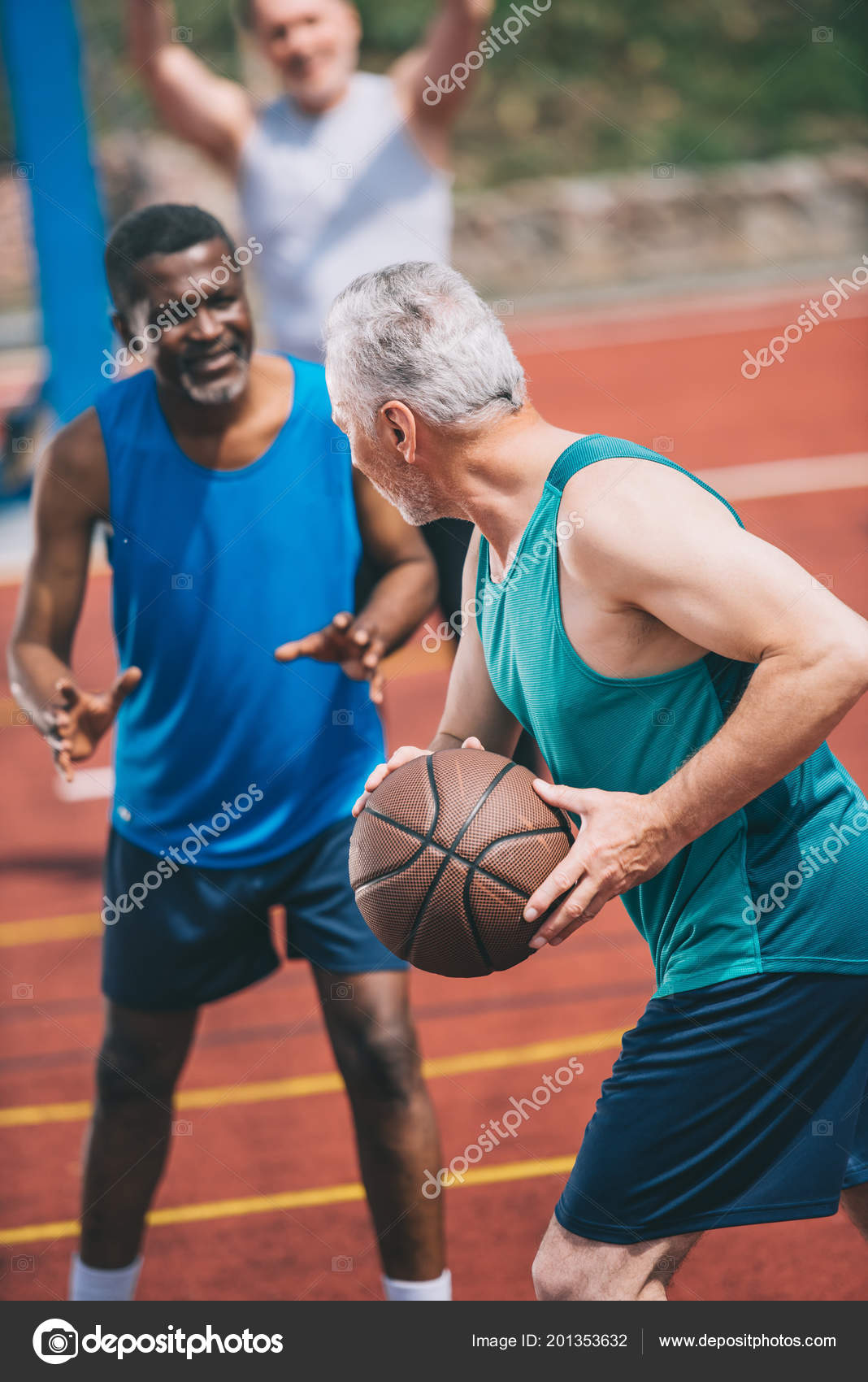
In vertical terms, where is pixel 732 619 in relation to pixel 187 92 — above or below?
above

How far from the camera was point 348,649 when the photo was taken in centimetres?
343

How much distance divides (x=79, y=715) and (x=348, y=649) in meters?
0.66

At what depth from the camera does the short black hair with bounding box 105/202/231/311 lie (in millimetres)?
3561

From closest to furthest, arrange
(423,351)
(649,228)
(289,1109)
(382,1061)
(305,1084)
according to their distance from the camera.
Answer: (423,351) → (382,1061) → (289,1109) → (305,1084) → (649,228)

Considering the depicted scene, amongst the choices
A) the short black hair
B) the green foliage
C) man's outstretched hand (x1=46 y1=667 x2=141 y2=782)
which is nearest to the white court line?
the short black hair

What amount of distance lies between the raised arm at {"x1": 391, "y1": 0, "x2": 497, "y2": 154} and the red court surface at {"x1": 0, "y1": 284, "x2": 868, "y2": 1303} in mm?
3132

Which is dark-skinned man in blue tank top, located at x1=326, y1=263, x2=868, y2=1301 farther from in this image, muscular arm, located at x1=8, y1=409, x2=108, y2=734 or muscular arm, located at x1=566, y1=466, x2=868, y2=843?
muscular arm, located at x1=8, y1=409, x2=108, y2=734

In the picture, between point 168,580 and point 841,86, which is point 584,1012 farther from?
point 841,86

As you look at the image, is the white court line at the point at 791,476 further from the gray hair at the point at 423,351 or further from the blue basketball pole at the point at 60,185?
the gray hair at the point at 423,351

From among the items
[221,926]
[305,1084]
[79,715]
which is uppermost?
[79,715]

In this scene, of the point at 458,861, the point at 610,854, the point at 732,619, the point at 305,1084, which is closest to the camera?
the point at 732,619

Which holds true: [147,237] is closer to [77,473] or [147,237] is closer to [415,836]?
[77,473]

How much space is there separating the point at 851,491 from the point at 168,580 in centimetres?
940

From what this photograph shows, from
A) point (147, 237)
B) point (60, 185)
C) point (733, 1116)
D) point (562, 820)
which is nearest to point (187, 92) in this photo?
point (147, 237)
